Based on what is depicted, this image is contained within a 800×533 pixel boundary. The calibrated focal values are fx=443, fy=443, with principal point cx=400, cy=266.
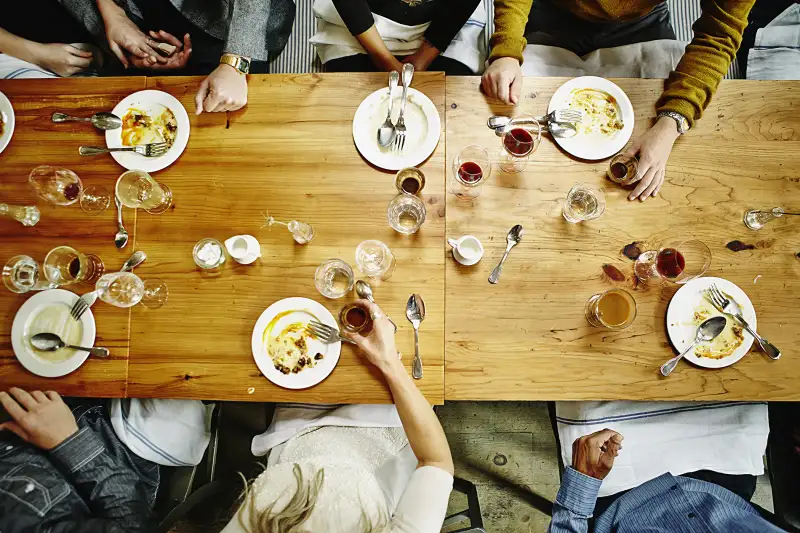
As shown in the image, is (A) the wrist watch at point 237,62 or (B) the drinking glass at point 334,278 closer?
(B) the drinking glass at point 334,278

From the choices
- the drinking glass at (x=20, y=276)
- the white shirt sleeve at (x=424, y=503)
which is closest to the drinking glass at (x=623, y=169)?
the white shirt sleeve at (x=424, y=503)

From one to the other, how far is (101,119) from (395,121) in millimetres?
986

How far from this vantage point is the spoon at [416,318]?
1374 millimetres

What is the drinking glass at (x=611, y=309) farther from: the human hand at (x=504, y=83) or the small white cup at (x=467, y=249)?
the human hand at (x=504, y=83)

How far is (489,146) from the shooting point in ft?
4.91

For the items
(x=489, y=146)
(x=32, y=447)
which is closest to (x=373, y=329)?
(x=489, y=146)

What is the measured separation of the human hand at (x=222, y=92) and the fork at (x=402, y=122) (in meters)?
0.54

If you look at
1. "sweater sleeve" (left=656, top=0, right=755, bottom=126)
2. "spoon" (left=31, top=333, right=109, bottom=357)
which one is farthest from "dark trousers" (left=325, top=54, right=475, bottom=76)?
"spoon" (left=31, top=333, right=109, bottom=357)

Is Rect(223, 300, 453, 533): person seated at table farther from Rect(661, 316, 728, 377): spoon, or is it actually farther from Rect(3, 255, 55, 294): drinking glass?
Rect(3, 255, 55, 294): drinking glass

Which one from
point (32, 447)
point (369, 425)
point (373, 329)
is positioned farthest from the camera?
point (369, 425)

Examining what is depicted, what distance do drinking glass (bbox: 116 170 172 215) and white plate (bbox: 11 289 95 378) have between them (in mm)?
353

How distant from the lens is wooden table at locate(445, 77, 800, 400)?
55.2 inches

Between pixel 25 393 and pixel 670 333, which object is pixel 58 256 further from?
pixel 670 333

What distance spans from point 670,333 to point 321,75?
1427 millimetres
